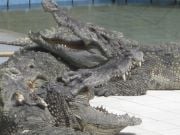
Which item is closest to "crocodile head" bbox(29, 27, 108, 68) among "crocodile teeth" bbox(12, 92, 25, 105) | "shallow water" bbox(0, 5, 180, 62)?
"crocodile teeth" bbox(12, 92, 25, 105)

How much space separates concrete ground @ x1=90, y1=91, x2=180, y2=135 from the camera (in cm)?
595

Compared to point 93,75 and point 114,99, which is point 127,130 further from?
point 114,99

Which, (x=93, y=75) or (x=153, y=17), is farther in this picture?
(x=153, y=17)

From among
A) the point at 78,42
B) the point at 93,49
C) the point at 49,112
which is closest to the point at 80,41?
the point at 78,42

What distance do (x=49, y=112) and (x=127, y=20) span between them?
16.7 meters

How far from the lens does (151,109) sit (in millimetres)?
7094

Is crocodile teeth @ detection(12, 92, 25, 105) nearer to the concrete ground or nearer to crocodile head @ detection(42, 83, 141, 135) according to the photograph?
crocodile head @ detection(42, 83, 141, 135)

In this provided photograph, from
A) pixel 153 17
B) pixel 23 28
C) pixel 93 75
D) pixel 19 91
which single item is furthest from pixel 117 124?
pixel 153 17

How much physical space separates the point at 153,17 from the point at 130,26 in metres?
4.56

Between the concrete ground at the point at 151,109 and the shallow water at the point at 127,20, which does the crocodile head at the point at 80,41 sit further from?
the shallow water at the point at 127,20

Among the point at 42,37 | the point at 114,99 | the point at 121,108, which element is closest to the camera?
the point at 121,108

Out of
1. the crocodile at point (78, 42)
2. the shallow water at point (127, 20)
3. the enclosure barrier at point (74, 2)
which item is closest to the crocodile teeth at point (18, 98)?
the crocodile at point (78, 42)

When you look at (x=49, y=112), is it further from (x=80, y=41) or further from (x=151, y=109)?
(x=80, y=41)

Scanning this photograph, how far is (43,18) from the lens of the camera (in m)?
21.8
